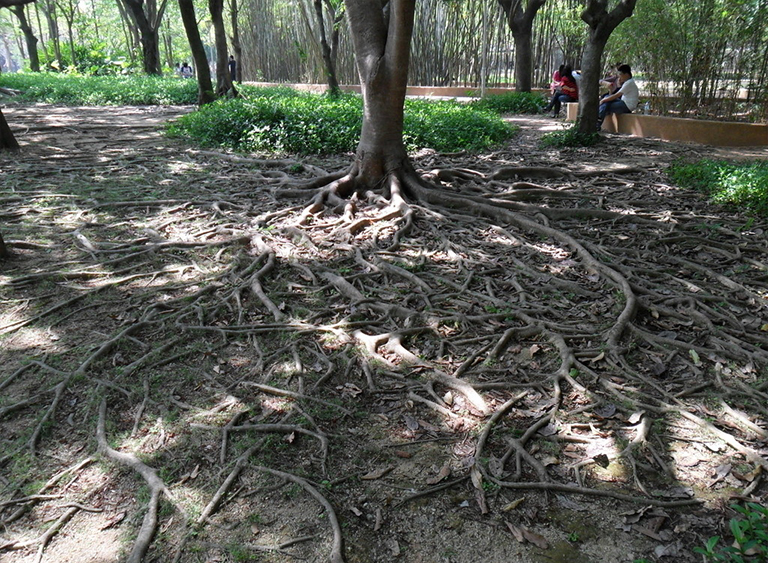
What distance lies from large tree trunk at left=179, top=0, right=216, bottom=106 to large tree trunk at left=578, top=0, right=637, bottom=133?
798 centimetres

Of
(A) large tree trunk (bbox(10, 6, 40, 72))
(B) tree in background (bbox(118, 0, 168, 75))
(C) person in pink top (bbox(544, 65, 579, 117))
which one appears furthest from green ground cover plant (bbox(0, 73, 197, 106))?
(C) person in pink top (bbox(544, 65, 579, 117))

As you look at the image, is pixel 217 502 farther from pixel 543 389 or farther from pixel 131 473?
pixel 543 389

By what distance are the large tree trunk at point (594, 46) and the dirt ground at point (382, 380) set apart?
11.8 feet

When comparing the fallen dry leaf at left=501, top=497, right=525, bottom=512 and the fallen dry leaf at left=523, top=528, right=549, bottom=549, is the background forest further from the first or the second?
the fallen dry leaf at left=523, top=528, right=549, bottom=549

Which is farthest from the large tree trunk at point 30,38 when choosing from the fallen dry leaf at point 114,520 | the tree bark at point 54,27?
the fallen dry leaf at point 114,520

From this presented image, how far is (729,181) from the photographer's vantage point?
612 cm

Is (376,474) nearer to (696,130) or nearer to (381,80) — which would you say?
(381,80)

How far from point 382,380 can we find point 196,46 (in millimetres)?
11745

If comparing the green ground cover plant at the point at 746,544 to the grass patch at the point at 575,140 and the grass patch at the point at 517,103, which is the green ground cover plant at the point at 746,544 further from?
the grass patch at the point at 517,103

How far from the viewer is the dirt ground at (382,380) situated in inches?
94.9

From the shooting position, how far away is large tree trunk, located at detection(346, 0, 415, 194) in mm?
5695

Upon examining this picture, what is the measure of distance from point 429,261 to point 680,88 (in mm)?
7451

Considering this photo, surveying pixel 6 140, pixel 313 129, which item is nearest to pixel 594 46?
pixel 313 129

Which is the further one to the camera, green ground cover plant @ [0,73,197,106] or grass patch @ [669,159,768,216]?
green ground cover plant @ [0,73,197,106]
